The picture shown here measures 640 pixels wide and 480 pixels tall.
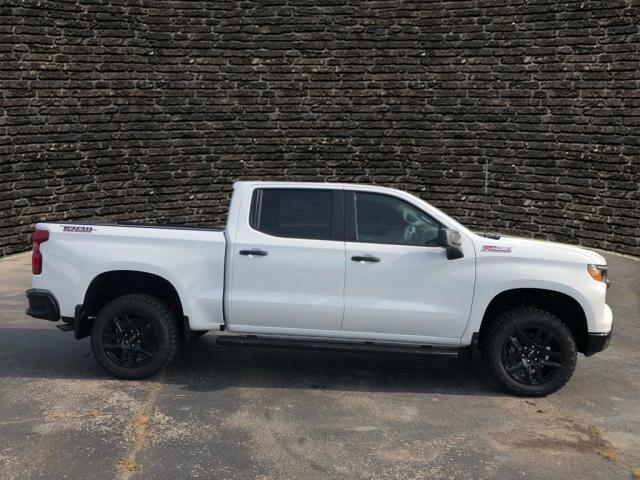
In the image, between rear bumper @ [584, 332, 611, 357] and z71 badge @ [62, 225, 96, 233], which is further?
z71 badge @ [62, 225, 96, 233]

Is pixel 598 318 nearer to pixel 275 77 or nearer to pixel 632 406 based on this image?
pixel 632 406

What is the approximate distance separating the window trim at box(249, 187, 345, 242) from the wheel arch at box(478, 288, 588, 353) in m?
1.55

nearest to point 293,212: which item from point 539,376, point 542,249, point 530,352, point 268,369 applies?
point 268,369

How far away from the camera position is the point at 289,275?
6070 millimetres

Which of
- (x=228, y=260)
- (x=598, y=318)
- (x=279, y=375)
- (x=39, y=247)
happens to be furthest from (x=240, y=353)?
(x=598, y=318)

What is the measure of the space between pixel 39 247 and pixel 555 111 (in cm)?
1187

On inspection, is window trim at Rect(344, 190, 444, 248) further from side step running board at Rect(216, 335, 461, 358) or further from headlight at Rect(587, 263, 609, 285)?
headlight at Rect(587, 263, 609, 285)

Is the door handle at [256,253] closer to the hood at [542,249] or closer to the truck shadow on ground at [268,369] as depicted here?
the truck shadow on ground at [268,369]

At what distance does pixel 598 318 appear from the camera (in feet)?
19.7

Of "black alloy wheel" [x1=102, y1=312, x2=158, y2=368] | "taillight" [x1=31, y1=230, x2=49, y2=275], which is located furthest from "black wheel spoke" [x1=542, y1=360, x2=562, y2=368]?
"taillight" [x1=31, y1=230, x2=49, y2=275]

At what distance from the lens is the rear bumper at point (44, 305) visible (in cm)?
627

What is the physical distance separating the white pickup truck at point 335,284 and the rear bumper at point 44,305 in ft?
0.05

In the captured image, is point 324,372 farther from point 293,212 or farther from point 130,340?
point 130,340

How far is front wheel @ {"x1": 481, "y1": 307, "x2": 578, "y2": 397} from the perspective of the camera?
19.7 ft
